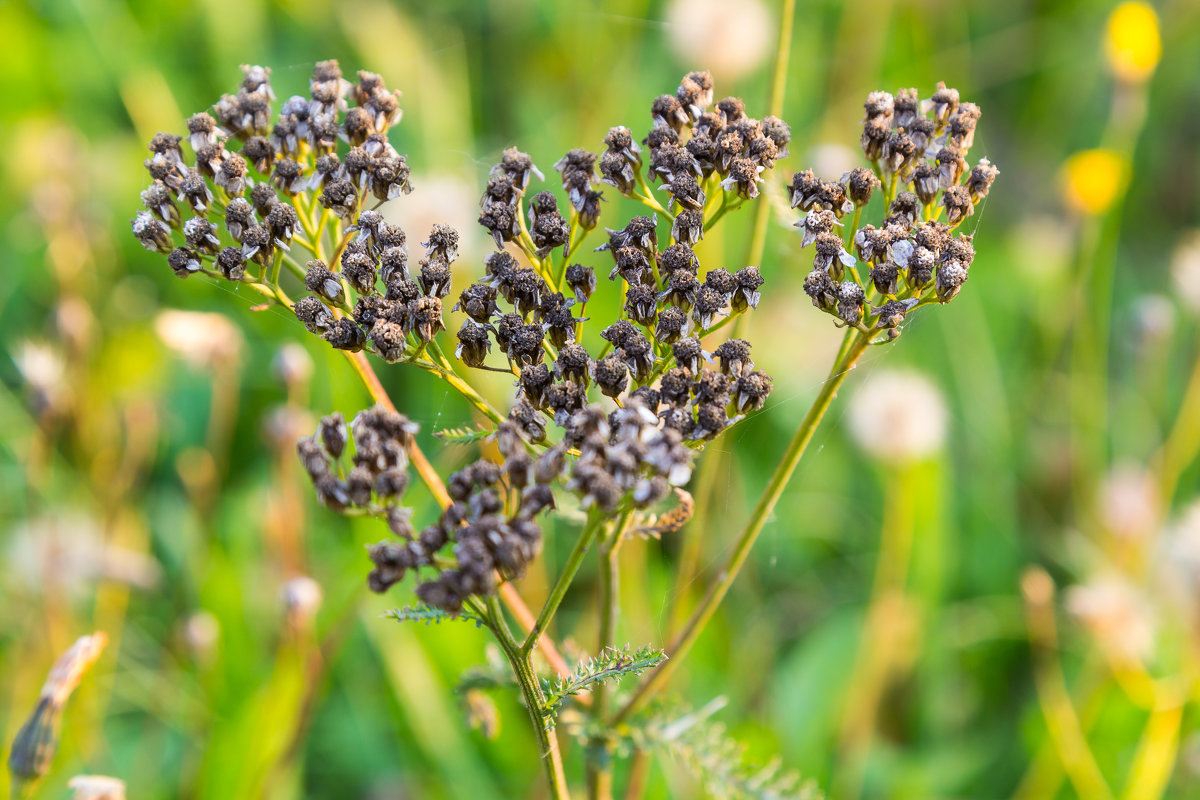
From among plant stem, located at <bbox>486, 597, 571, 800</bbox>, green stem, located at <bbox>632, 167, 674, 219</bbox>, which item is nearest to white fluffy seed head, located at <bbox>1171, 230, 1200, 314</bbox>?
green stem, located at <bbox>632, 167, 674, 219</bbox>

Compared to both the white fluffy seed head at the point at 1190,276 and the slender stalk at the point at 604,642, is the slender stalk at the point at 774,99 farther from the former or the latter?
the white fluffy seed head at the point at 1190,276

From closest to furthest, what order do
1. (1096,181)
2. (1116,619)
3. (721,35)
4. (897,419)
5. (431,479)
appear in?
(431,479) < (1116,619) < (897,419) < (1096,181) < (721,35)

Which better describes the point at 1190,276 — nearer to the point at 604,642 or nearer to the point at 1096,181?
the point at 1096,181

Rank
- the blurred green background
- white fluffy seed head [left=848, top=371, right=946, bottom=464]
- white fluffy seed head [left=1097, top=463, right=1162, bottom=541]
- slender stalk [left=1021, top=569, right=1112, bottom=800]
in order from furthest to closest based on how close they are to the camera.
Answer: white fluffy seed head [left=848, top=371, right=946, bottom=464]
white fluffy seed head [left=1097, top=463, right=1162, bottom=541]
the blurred green background
slender stalk [left=1021, top=569, right=1112, bottom=800]

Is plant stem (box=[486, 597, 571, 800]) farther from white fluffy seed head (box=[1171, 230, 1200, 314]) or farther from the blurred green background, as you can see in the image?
white fluffy seed head (box=[1171, 230, 1200, 314])

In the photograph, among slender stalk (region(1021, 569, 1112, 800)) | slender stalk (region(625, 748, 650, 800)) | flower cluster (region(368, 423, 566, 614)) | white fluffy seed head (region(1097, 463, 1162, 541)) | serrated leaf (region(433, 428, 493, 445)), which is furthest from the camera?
white fluffy seed head (region(1097, 463, 1162, 541))

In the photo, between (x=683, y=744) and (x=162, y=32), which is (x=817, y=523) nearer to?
(x=683, y=744)

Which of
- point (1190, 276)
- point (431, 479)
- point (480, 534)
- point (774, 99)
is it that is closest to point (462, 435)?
point (431, 479)

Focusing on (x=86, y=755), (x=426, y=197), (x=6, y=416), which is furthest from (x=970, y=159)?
(x=6, y=416)
